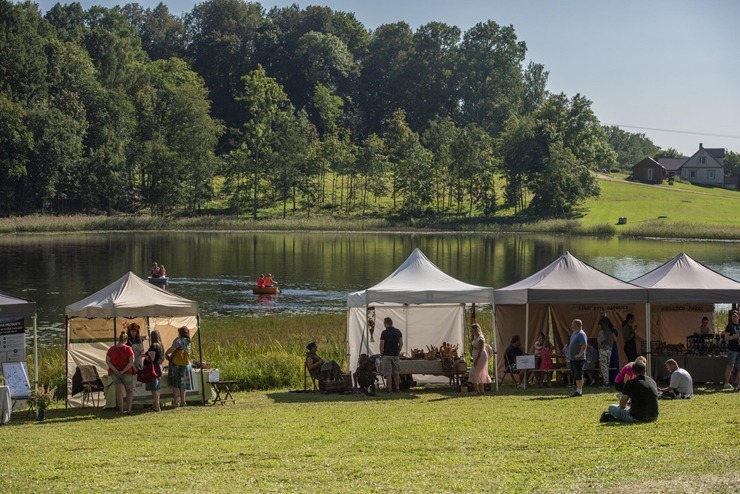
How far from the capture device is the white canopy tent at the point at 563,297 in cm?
2292

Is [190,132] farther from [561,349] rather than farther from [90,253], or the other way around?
[561,349]

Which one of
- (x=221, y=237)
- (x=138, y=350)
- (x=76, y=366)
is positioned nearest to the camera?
(x=138, y=350)

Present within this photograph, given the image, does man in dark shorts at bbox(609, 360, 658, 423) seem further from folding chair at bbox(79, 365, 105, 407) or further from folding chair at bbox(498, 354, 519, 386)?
folding chair at bbox(79, 365, 105, 407)

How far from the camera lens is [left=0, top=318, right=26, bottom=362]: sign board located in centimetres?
2069

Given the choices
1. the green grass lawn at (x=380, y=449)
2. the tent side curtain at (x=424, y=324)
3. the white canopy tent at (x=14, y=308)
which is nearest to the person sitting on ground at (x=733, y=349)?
the green grass lawn at (x=380, y=449)

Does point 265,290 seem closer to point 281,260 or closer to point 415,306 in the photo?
point 281,260

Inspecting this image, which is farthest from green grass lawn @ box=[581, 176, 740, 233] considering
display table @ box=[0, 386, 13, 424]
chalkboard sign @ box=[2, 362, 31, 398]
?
display table @ box=[0, 386, 13, 424]

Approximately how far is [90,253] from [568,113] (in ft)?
247

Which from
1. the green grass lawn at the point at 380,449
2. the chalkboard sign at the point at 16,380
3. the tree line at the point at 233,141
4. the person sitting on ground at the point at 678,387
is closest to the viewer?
the green grass lawn at the point at 380,449

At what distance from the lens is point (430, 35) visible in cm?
17262

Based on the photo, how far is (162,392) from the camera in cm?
2144

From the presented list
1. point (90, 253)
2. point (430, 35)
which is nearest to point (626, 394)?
point (90, 253)

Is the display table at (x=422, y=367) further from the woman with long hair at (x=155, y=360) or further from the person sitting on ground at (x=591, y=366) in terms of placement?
the woman with long hair at (x=155, y=360)

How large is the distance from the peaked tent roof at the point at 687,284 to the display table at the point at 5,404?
46.0ft
